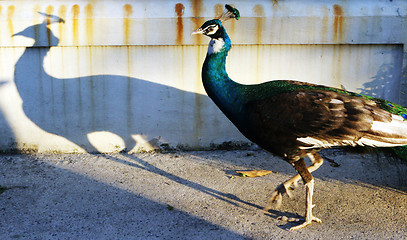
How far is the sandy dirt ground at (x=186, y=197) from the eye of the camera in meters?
3.87

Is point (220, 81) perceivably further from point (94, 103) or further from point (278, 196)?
point (94, 103)

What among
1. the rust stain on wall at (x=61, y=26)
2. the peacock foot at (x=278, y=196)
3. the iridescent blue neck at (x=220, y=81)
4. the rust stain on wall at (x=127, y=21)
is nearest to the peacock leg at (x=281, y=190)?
the peacock foot at (x=278, y=196)

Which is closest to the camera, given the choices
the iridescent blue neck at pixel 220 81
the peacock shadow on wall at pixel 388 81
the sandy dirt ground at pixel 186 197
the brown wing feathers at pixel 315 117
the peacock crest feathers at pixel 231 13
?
the brown wing feathers at pixel 315 117

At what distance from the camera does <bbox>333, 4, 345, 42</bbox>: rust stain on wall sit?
5.70 meters

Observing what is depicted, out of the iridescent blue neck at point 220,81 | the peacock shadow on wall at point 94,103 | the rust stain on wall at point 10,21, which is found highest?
the rust stain on wall at point 10,21

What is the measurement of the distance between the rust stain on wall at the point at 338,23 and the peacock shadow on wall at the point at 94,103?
77.0 inches

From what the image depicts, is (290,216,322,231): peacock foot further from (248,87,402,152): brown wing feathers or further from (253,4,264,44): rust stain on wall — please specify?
(253,4,264,44): rust stain on wall

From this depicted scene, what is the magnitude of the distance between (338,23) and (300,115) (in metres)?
2.49

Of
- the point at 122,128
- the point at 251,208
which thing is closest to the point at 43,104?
the point at 122,128

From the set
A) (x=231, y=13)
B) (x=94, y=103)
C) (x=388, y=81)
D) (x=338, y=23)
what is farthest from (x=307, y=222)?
(x=94, y=103)

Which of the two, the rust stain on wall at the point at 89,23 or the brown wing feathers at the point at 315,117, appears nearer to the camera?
the brown wing feathers at the point at 315,117

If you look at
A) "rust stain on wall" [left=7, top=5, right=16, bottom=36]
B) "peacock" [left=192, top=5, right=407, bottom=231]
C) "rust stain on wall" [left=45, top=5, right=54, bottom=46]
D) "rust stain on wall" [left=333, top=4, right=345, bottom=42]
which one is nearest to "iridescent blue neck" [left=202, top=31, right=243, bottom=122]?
"peacock" [left=192, top=5, right=407, bottom=231]

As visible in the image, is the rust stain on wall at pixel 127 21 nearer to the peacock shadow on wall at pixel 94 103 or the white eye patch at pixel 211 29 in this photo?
the peacock shadow on wall at pixel 94 103

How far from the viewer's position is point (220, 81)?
13.6ft
